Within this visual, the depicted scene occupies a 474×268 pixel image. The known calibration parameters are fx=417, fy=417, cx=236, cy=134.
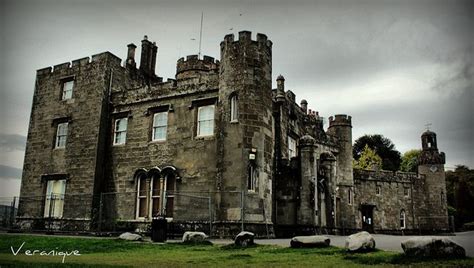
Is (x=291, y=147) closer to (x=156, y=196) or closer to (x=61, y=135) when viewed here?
(x=156, y=196)

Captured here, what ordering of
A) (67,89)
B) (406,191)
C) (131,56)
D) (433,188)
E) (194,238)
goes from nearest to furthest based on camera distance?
1. (194,238)
2. (67,89)
3. (131,56)
4. (406,191)
5. (433,188)

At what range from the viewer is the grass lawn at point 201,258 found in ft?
29.6

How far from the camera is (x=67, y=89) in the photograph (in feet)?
87.6

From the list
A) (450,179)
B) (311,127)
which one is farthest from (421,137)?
(311,127)

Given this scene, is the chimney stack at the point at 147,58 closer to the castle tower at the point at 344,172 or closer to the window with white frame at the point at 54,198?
the window with white frame at the point at 54,198

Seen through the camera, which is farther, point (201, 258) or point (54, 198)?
point (54, 198)

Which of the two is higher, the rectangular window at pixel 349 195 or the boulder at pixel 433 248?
the rectangular window at pixel 349 195

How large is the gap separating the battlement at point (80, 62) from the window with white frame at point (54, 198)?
288 inches

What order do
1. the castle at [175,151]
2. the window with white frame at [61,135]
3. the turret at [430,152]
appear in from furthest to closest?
the turret at [430,152] → the window with white frame at [61,135] → the castle at [175,151]

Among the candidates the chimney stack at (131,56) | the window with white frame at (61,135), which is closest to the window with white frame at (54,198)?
the window with white frame at (61,135)

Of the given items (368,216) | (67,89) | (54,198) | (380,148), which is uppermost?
(380,148)

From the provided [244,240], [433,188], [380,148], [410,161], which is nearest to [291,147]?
[244,240]

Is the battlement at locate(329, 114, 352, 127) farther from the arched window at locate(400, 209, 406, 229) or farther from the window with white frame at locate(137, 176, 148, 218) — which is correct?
the window with white frame at locate(137, 176, 148, 218)

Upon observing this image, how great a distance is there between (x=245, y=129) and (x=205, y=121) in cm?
298
